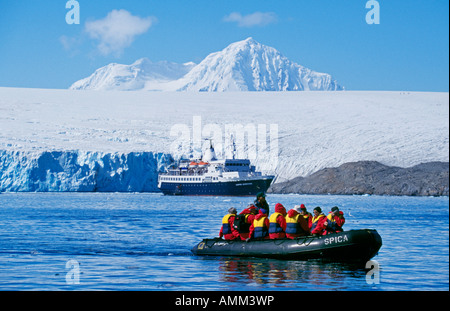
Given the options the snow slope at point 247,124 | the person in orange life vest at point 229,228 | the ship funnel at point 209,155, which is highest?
the snow slope at point 247,124

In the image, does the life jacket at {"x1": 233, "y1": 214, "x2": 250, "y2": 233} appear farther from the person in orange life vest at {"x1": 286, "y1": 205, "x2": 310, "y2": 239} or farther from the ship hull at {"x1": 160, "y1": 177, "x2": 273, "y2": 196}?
the ship hull at {"x1": 160, "y1": 177, "x2": 273, "y2": 196}

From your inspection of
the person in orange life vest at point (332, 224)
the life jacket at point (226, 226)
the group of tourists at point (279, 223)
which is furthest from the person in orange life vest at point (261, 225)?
the person in orange life vest at point (332, 224)

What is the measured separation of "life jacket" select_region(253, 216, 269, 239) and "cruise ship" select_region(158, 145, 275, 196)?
47.6m

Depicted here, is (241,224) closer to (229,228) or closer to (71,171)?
(229,228)

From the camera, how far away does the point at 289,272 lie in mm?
15297

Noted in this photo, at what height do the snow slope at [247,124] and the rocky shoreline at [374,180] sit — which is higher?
the snow slope at [247,124]

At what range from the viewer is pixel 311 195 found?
6631cm

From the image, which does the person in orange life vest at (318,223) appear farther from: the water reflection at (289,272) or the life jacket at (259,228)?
the life jacket at (259,228)

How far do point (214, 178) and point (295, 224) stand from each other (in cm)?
5088

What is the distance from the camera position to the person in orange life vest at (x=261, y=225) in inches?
680

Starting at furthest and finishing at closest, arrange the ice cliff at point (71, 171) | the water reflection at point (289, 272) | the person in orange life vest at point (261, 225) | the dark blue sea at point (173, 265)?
the ice cliff at point (71, 171) < the person in orange life vest at point (261, 225) < the water reflection at point (289, 272) < the dark blue sea at point (173, 265)

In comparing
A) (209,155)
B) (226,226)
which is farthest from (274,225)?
(209,155)
